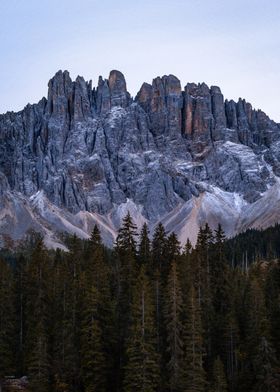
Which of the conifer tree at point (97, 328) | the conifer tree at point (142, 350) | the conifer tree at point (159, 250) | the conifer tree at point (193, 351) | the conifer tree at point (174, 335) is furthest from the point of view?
the conifer tree at point (159, 250)

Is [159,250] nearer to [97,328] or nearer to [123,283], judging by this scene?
[123,283]

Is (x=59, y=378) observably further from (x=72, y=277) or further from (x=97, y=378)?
(x=72, y=277)

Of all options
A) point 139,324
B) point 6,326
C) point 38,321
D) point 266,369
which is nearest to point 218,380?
point 266,369

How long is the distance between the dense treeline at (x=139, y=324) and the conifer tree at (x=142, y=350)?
0.31 feet

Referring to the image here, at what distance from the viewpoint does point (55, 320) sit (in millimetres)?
62656

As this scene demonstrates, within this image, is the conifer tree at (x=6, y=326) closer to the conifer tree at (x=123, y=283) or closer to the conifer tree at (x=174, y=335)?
the conifer tree at (x=123, y=283)

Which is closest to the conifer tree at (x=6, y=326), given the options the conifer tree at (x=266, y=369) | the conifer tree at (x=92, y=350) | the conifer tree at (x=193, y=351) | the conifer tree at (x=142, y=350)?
the conifer tree at (x=92, y=350)

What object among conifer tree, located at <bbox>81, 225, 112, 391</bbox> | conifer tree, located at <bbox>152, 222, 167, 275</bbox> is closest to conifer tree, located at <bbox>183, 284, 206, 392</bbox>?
conifer tree, located at <bbox>81, 225, 112, 391</bbox>

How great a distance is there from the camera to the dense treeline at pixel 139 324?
5044cm

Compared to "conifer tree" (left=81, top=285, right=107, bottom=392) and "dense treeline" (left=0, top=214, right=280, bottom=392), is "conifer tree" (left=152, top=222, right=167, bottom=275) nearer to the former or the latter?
"dense treeline" (left=0, top=214, right=280, bottom=392)

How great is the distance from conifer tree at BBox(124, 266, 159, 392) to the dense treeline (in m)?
0.09

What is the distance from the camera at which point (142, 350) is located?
48.7m

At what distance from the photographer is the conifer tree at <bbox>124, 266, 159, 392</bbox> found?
159 ft

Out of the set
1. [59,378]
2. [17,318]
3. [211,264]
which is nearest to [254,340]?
[211,264]
